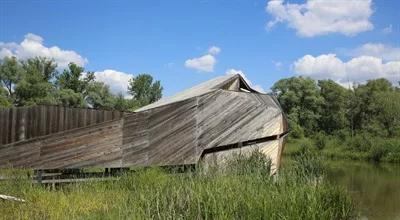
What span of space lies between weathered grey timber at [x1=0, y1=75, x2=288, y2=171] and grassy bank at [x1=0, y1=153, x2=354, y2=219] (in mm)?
3220

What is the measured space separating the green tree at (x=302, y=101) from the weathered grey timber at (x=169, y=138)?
120 ft

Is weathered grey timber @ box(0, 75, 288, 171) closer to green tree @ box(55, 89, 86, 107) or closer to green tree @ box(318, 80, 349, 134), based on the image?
green tree @ box(55, 89, 86, 107)

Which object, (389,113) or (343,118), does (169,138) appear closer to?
(389,113)

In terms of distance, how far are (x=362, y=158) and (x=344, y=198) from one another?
33807 mm

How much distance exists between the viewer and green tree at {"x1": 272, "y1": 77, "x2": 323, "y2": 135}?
5184 centimetres

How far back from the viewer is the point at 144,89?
197 feet

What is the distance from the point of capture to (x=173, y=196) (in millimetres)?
8156

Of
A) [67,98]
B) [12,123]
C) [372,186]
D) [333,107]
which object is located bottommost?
[372,186]

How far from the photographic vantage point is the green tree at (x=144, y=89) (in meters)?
Result: 59.6

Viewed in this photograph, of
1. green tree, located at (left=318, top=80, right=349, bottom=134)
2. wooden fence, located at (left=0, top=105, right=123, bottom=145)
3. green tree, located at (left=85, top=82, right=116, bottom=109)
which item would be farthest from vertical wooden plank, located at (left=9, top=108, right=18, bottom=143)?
green tree, located at (left=318, top=80, right=349, bottom=134)

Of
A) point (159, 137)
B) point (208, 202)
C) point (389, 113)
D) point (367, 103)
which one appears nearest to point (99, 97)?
point (367, 103)

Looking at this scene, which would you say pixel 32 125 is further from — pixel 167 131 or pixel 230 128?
pixel 230 128

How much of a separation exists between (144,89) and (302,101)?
62.6ft

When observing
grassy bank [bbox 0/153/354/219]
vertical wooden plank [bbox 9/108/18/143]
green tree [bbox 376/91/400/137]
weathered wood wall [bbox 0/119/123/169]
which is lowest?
grassy bank [bbox 0/153/354/219]
